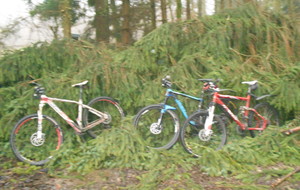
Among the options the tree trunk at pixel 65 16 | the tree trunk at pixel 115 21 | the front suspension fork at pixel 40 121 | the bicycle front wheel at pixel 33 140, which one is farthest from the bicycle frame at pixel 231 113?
the tree trunk at pixel 115 21

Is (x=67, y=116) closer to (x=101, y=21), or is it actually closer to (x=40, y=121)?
(x=40, y=121)

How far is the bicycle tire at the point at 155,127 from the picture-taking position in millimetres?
4760

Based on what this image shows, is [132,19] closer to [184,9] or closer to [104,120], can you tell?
[184,9]

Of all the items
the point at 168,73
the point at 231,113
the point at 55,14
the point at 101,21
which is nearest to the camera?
the point at 231,113

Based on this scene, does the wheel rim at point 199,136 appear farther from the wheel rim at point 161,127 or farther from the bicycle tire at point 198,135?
the wheel rim at point 161,127

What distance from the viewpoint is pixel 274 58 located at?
19.4 feet

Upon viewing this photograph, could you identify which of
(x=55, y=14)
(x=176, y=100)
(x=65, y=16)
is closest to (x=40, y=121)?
(x=176, y=100)

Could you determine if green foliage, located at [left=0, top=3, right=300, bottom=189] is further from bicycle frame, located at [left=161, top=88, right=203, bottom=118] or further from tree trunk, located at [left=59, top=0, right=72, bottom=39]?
tree trunk, located at [left=59, top=0, right=72, bottom=39]

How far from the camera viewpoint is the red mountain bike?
472 cm

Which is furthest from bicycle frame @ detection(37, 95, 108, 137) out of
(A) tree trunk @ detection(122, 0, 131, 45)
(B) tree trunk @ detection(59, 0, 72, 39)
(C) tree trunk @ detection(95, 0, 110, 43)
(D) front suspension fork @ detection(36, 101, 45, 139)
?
(C) tree trunk @ detection(95, 0, 110, 43)

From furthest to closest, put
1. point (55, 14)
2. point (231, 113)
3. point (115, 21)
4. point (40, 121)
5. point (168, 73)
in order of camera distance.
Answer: point (115, 21)
point (55, 14)
point (168, 73)
point (231, 113)
point (40, 121)

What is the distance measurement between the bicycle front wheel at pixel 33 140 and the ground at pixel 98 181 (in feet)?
0.84

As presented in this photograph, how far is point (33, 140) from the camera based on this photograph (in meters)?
4.55

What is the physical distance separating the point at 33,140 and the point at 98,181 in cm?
135
